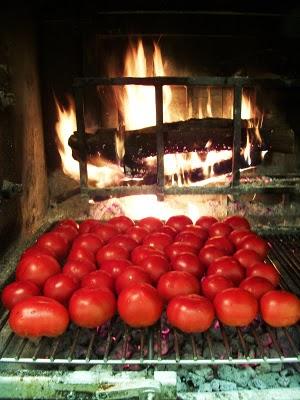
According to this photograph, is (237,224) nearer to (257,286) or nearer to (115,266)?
(257,286)

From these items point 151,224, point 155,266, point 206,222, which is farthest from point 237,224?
point 155,266

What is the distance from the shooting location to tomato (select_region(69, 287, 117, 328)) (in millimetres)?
2041

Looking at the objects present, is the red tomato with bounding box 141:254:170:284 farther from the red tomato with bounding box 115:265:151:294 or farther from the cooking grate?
the cooking grate

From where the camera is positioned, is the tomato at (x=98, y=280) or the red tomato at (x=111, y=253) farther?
the red tomato at (x=111, y=253)

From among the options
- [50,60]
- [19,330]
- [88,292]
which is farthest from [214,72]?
[19,330]

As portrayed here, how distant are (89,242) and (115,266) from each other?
36 centimetres

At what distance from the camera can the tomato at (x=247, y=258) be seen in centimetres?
253

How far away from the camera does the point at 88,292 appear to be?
211cm

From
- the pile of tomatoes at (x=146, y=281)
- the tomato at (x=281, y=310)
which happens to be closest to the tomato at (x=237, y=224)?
the pile of tomatoes at (x=146, y=281)

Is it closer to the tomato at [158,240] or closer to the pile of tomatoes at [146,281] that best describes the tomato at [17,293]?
the pile of tomatoes at [146,281]

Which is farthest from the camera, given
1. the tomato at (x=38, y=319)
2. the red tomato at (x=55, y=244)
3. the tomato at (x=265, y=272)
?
the red tomato at (x=55, y=244)

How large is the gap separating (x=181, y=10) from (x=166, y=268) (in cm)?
227

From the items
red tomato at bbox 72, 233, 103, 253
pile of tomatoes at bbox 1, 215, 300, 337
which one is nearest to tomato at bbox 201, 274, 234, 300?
pile of tomatoes at bbox 1, 215, 300, 337

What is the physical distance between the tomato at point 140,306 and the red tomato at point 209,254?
561 mm
